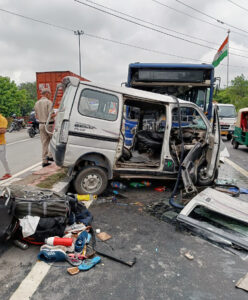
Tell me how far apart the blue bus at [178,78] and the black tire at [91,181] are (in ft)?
13.3

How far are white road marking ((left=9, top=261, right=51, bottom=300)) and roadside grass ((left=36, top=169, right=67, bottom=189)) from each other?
2.04 meters

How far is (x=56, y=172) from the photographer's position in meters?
5.19

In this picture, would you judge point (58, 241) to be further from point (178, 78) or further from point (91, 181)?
point (178, 78)

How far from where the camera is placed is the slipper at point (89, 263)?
2364 mm

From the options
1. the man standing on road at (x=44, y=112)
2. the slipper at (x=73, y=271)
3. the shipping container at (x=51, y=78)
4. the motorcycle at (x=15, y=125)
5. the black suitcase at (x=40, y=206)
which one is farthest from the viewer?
the motorcycle at (x=15, y=125)

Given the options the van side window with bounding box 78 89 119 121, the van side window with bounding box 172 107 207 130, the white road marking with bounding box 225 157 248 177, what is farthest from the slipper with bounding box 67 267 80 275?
the white road marking with bounding box 225 157 248 177

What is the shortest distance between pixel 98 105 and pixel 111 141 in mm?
715

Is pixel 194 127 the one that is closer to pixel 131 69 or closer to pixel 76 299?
pixel 131 69

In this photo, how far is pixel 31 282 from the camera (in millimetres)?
2162

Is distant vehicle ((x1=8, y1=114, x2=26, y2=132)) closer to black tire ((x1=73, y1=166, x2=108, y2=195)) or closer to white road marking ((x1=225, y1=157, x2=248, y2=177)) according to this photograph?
black tire ((x1=73, y1=166, x2=108, y2=195))

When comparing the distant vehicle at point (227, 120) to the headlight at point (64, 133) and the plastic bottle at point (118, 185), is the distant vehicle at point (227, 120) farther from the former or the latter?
the headlight at point (64, 133)

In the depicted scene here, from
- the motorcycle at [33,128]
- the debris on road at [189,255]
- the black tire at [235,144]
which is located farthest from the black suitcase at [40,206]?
the motorcycle at [33,128]

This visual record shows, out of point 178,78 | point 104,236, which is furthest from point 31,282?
point 178,78

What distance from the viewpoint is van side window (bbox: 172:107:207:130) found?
4.99 meters
